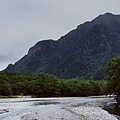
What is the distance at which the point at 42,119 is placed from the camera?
3322 cm

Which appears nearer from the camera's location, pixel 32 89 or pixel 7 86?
pixel 7 86

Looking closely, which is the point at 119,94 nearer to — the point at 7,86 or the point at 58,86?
the point at 7,86

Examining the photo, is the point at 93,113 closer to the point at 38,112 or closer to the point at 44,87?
the point at 38,112

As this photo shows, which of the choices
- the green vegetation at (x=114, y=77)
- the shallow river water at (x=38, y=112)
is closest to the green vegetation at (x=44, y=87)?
the shallow river water at (x=38, y=112)

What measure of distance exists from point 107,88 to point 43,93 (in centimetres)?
8053

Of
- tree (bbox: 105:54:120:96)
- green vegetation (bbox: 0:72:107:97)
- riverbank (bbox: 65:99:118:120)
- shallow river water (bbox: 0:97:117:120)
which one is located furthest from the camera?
green vegetation (bbox: 0:72:107:97)

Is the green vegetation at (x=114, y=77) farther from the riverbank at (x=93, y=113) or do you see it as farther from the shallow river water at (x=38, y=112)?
the shallow river water at (x=38, y=112)

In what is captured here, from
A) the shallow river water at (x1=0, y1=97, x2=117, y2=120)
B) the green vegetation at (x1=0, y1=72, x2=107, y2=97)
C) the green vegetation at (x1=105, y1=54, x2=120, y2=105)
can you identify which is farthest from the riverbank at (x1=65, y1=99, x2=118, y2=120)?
the green vegetation at (x1=0, y1=72, x2=107, y2=97)

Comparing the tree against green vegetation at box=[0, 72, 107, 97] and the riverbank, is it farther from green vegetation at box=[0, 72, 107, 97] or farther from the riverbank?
green vegetation at box=[0, 72, 107, 97]

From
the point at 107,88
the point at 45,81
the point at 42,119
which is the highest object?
the point at 45,81

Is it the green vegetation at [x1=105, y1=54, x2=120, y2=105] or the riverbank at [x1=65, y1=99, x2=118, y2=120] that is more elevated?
the green vegetation at [x1=105, y1=54, x2=120, y2=105]

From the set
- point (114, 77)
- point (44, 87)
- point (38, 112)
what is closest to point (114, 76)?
point (114, 77)

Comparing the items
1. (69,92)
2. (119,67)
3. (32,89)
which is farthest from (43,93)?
(119,67)

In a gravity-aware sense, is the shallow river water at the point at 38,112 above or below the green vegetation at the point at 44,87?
below
